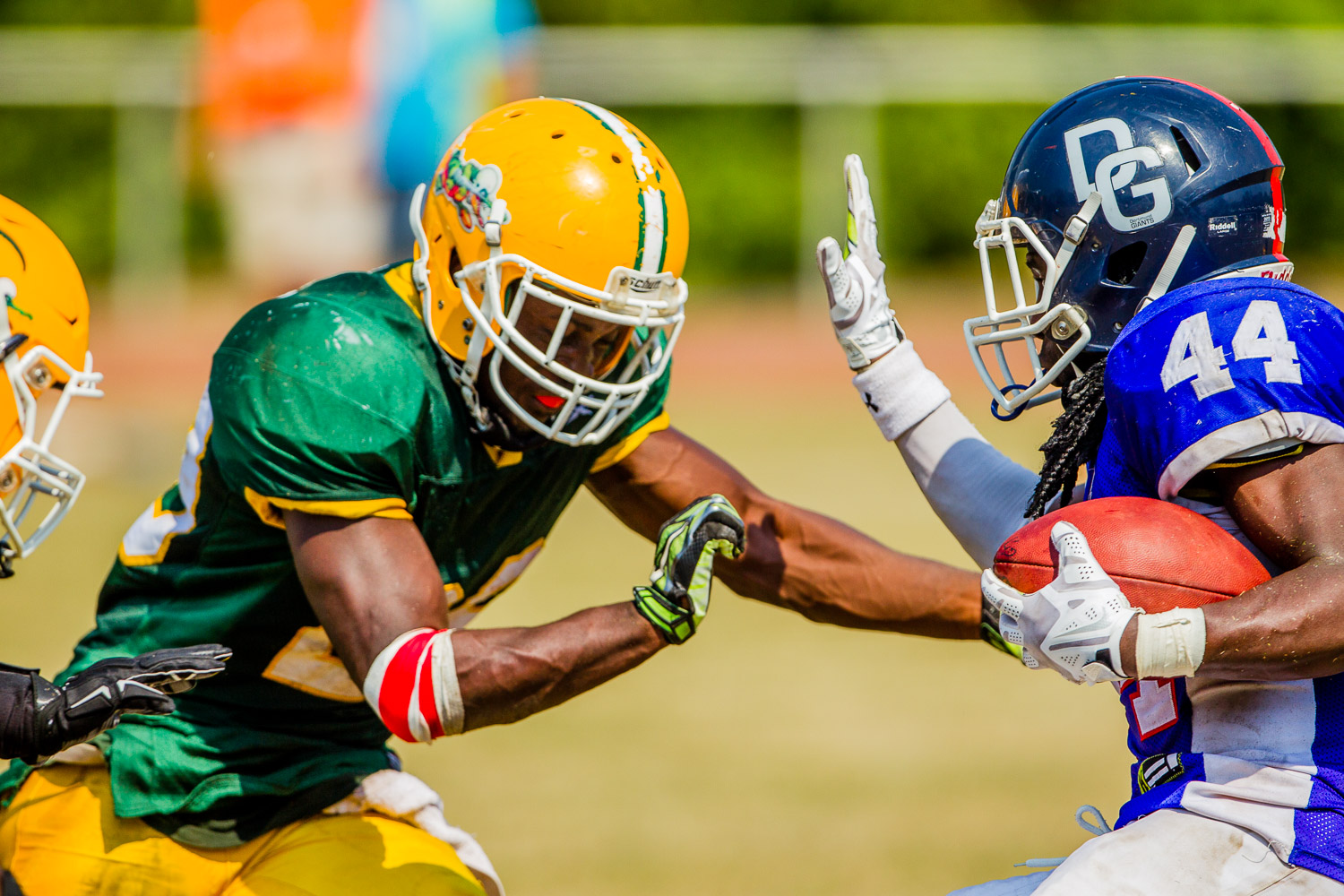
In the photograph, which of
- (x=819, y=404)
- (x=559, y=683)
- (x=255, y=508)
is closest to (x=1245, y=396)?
(x=559, y=683)

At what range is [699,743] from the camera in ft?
19.0

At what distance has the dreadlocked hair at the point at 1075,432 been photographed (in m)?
2.60

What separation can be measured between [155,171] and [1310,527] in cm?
1474

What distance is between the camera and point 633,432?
325 cm

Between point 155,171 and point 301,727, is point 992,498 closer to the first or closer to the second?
point 301,727

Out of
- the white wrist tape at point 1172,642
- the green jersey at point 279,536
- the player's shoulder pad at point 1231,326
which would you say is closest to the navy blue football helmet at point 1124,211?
the player's shoulder pad at point 1231,326

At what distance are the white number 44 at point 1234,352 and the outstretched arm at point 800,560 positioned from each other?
113 cm

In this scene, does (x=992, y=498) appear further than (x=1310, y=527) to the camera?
Yes

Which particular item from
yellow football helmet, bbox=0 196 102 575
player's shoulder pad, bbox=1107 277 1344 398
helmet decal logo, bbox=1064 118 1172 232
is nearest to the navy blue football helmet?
helmet decal logo, bbox=1064 118 1172 232

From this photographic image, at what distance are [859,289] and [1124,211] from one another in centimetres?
64

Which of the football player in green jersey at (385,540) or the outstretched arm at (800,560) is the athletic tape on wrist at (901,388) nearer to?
the outstretched arm at (800,560)

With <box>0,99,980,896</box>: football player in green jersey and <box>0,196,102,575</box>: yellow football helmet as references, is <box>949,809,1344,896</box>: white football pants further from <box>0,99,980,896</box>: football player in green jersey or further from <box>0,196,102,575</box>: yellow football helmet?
<box>0,196,102,575</box>: yellow football helmet

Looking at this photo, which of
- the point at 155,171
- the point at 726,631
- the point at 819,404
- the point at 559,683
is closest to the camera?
the point at 559,683

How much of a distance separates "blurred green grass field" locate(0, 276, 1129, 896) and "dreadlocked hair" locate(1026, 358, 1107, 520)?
211 centimetres
